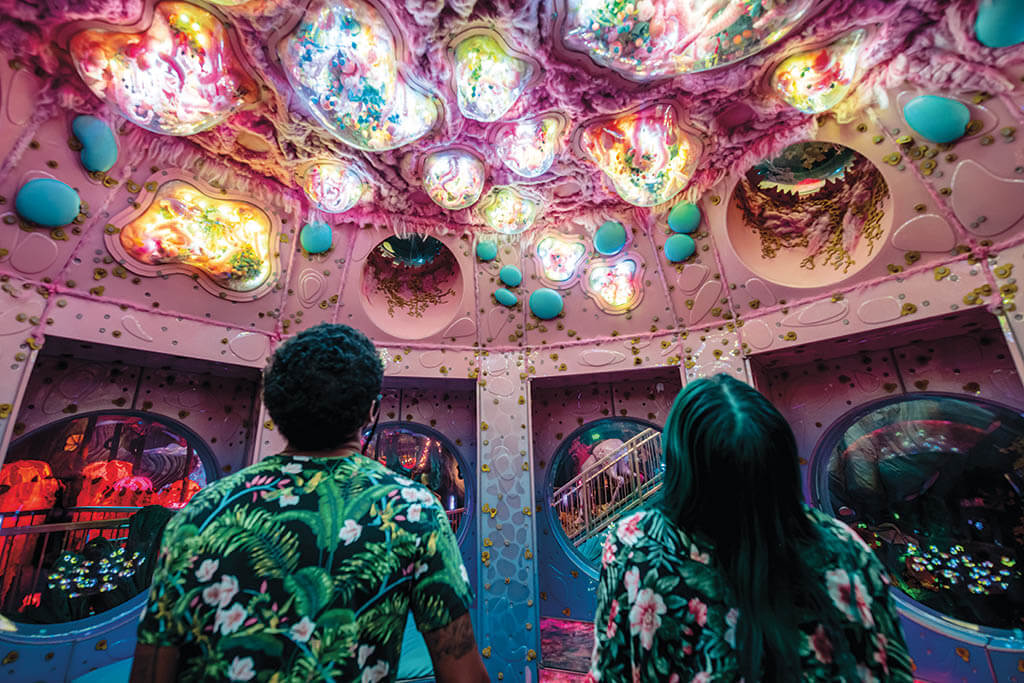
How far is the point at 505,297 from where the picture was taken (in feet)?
18.9

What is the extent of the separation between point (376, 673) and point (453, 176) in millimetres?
4472

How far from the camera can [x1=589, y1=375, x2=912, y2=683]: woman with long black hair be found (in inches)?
34.2

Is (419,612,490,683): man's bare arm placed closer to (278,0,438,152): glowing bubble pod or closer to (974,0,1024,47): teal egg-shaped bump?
(278,0,438,152): glowing bubble pod

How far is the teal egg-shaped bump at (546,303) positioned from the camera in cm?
566

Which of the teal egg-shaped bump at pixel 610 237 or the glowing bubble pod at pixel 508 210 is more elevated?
the glowing bubble pod at pixel 508 210

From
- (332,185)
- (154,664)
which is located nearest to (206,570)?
(154,664)

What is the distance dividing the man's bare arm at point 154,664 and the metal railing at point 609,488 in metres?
6.53

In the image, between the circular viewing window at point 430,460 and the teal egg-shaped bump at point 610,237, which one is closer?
the teal egg-shaped bump at point 610,237

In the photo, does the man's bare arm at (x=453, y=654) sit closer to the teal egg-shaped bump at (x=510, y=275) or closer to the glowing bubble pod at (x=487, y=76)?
the glowing bubble pod at (x=487, y=76)

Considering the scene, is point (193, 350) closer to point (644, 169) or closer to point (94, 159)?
point (94, 159)

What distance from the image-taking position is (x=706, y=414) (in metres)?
0.98

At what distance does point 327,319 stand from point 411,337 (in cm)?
110

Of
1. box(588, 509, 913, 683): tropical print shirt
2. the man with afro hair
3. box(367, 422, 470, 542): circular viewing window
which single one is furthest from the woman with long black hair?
box(367, 422, 470, 542): circular viewing window

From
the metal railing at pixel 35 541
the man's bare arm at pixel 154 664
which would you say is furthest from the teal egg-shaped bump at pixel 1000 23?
the metal railing at pixel 35 541
